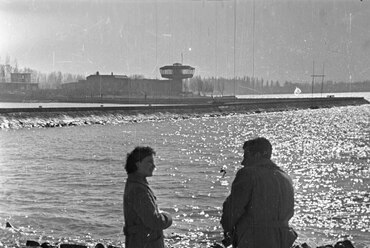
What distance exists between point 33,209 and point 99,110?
78478mm

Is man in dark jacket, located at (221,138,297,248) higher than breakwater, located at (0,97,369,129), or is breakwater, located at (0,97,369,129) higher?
man in dark jacket, located at (221,138,297,248)

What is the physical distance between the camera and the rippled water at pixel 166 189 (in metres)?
18.4

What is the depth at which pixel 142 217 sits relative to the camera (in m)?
6.01

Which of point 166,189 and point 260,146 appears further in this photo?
point 166,189

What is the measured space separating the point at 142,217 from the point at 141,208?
93mm

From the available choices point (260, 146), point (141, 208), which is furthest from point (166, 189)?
point (260, 146)

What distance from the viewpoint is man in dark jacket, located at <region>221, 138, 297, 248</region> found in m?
5.85

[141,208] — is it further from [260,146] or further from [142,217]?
[260,146]

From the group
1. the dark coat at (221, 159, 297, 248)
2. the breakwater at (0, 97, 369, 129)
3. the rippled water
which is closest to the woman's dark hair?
the dark coat at (221, 159, 297, 248)

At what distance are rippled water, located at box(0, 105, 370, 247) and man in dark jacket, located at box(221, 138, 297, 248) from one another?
10.2 metres

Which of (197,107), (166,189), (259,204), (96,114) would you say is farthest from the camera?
(197,107)

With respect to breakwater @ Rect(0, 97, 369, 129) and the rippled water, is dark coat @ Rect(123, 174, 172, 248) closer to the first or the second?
the rippled water

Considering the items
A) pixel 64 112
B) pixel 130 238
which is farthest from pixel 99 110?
pixel 130 238

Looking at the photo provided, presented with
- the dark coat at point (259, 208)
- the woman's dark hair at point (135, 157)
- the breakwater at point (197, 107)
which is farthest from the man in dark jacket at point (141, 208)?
the breakwater at point (197, 107)
